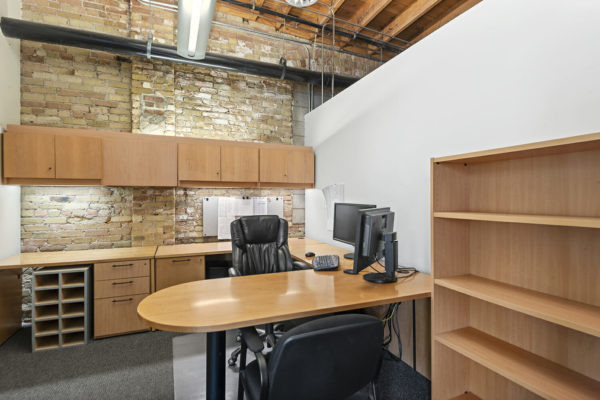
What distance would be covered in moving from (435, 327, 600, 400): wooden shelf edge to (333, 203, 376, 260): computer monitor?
1312 mm

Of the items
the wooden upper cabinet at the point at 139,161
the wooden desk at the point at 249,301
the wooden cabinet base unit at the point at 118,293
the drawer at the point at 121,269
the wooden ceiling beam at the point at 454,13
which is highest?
the wooden ceiling beam at the point at 454,13

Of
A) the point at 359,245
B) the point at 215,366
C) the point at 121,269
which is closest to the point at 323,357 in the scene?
the point at 215,366

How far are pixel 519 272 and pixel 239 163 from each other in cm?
309

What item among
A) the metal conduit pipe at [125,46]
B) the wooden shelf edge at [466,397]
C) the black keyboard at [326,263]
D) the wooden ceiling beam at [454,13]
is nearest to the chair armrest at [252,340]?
the black keyboard at [326,263]

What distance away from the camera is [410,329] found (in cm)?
251

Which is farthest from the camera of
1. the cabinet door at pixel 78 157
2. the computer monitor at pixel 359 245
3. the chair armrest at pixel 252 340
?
the cabinet door at pixel 78 157

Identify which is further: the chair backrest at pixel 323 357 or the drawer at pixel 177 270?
the drawer at pixel 177 270

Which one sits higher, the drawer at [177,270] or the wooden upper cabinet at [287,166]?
the wooden upper cabinet at [287,166]

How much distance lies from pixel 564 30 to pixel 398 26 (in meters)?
2.78

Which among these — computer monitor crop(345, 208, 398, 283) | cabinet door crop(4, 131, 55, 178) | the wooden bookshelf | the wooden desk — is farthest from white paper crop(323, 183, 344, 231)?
cabinet door crop(4, 131, 55, 178)

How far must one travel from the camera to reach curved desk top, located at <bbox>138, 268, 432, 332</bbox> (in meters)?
1.46

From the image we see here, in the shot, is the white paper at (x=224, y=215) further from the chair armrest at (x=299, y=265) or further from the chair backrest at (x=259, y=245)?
the chair armrest at (x=299, y=265)

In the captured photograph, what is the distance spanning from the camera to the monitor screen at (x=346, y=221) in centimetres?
300

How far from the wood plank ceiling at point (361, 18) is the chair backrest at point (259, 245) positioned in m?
2.74
